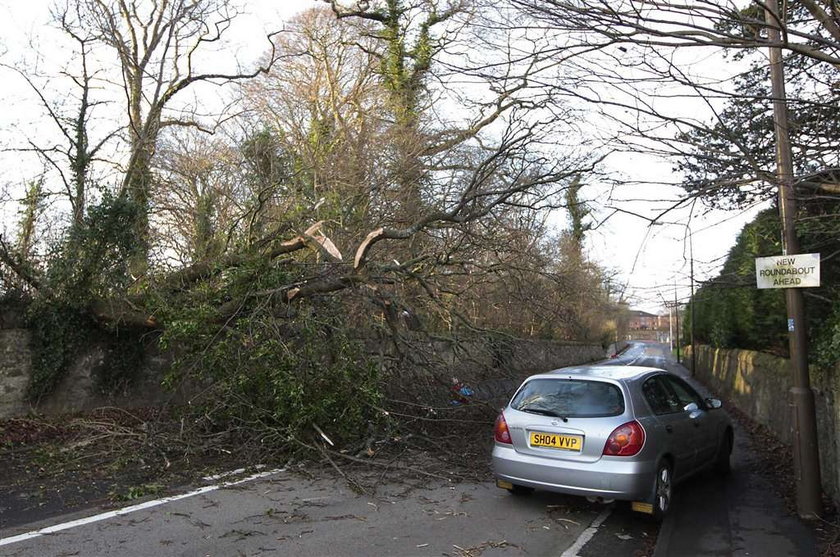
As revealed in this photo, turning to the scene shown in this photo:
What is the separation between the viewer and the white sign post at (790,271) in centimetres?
629

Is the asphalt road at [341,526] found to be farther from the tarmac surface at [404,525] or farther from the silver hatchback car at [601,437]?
the silver hatchback car at [601,437]

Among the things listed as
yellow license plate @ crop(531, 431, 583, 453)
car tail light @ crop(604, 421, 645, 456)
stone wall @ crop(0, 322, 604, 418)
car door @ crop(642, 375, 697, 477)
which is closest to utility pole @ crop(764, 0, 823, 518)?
car door @ crop(642, 375, 697, 477)

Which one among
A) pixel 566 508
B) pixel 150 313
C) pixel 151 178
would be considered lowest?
pixel 566 508

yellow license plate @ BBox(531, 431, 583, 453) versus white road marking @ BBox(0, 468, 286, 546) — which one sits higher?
yellow license plate @ BBox(531, 431, 583, 453)

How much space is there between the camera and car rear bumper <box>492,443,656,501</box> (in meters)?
5.91

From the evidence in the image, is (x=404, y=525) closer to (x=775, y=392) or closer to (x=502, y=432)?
(x=502, y=432)

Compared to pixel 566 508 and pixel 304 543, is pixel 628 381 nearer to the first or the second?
pixel 566 508

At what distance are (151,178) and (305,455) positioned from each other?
9396 mm

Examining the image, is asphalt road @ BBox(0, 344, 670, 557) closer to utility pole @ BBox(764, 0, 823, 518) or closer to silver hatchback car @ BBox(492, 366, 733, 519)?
silver hatchback car @ BBox(492, 366, 733, 519)

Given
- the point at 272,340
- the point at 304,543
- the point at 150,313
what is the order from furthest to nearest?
the point at 150,313 → the point at 272,340 → the point at 304,543

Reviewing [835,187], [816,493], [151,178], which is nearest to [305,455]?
[816,493]

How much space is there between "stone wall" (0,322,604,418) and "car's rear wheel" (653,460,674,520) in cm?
471

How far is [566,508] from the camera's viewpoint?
6.71 metres

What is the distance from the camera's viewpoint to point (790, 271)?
21.2ft
